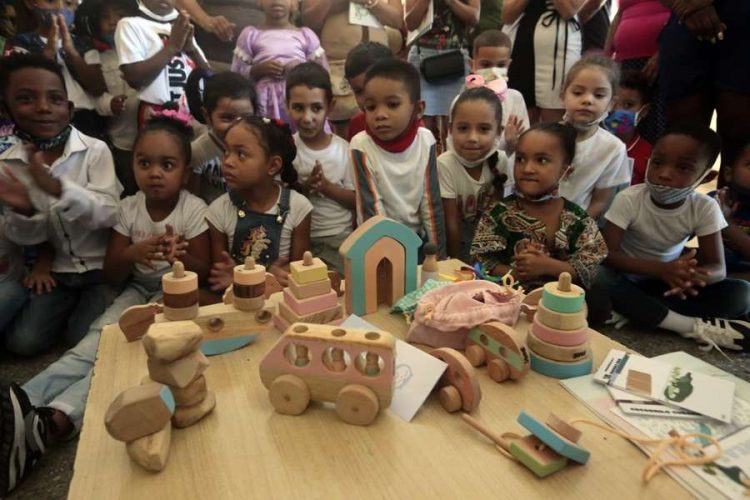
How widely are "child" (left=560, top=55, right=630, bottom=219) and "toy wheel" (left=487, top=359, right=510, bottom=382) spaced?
45.4 inches

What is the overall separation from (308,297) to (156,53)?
1241mm

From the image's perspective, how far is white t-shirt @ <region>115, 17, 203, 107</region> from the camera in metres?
1.62

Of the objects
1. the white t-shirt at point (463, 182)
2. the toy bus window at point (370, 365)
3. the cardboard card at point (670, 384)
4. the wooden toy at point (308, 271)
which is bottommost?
the cardboard card at point (670, 384)

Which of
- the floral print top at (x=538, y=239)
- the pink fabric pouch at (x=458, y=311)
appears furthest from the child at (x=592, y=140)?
the pink fabric pouch at (x=458, y=311)

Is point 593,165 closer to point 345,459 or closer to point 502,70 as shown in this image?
point 502,70

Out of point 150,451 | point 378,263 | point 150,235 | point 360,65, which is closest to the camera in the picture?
point 150,451

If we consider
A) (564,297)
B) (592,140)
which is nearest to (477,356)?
(564,297)

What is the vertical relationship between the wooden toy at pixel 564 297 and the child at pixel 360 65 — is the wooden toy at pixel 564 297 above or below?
→ below

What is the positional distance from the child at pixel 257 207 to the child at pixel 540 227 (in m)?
Result: 0.54

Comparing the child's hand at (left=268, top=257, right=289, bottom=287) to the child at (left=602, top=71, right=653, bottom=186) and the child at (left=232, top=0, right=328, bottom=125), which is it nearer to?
the child at (left=232, top=0, right=328, bottom=125)

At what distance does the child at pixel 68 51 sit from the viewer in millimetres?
1641

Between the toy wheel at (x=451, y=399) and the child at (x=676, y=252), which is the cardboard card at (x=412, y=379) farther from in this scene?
the child at (x=676, y=252)

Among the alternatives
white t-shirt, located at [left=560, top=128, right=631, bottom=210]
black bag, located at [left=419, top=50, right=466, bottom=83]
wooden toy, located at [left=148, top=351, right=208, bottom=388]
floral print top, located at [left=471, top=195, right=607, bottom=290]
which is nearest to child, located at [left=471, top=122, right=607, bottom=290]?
floral print top, located at [left=471, top=195, right=607, bottom=290]

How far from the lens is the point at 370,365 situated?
67 cm
